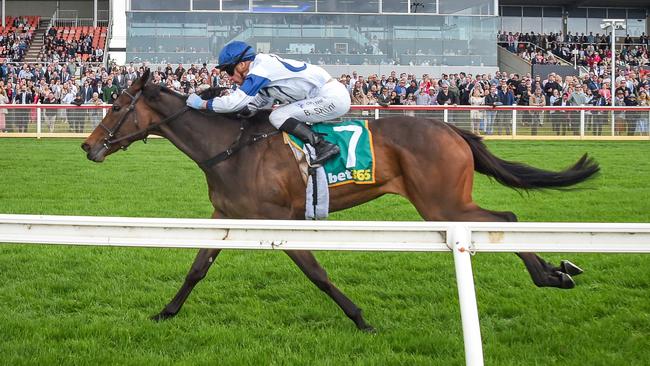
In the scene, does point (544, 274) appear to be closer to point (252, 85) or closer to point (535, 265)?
point (535, 265)

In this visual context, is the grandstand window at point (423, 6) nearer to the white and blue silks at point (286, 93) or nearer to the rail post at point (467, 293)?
the white and blue silks at point (286, 93)

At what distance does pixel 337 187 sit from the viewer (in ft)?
16.6

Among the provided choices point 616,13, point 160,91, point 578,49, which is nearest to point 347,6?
point 578,49

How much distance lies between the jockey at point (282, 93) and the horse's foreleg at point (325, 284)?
718mm

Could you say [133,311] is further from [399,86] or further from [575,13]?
[575,13]

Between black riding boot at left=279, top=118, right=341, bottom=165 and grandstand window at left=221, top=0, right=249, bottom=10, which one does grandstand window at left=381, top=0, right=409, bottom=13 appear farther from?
black riding boot at left=279, top=118, right=341, bottom=165

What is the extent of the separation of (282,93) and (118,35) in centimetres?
2581

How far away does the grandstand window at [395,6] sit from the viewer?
29.6 m

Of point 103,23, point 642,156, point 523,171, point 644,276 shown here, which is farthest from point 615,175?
point 103,23

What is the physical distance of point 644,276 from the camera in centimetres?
566

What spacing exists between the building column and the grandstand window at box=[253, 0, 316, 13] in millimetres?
5230

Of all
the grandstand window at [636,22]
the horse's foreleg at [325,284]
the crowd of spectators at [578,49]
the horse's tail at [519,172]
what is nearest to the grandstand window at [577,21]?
the crowd of spectators at [578,49]

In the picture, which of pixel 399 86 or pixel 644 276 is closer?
pixel 644 276

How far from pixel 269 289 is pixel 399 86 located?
16811 mm
